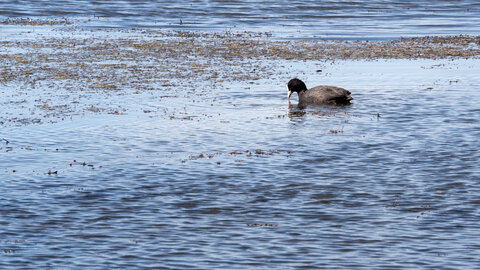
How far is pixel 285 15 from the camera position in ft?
210

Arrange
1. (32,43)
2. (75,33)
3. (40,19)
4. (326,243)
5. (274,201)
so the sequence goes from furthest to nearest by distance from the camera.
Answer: (40,19), (75,33), (32,43), (274,201), (326,243)

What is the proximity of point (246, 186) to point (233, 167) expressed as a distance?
1572 mm

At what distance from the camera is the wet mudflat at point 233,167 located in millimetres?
11680

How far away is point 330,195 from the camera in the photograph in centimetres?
1447

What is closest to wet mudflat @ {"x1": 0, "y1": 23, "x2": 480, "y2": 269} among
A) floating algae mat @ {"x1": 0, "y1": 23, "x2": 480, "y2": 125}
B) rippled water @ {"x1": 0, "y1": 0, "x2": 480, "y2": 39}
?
floating algae mat @ {"x1": 0, "y1": 23, "x2": 480, "y2": 125}

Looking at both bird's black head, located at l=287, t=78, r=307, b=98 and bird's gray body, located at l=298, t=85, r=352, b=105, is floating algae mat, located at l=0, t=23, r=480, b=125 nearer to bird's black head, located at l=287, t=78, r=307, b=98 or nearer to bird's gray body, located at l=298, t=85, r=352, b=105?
bird's black head, located at l=287, t=78, r=307, b=98

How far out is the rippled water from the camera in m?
52.5

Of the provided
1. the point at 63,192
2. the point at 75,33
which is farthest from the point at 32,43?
the point at 63,192

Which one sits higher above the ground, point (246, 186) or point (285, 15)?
point (285, 15)

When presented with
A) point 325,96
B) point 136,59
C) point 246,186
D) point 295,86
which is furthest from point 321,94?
point 136,59

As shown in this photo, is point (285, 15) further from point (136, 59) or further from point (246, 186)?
point (246, 186)

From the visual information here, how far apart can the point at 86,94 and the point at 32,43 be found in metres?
15.4

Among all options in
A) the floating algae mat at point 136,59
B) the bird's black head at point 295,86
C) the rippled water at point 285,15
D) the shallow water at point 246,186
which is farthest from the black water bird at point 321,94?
the rippled water at point 285,15

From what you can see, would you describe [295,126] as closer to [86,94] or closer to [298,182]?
[298,182]
